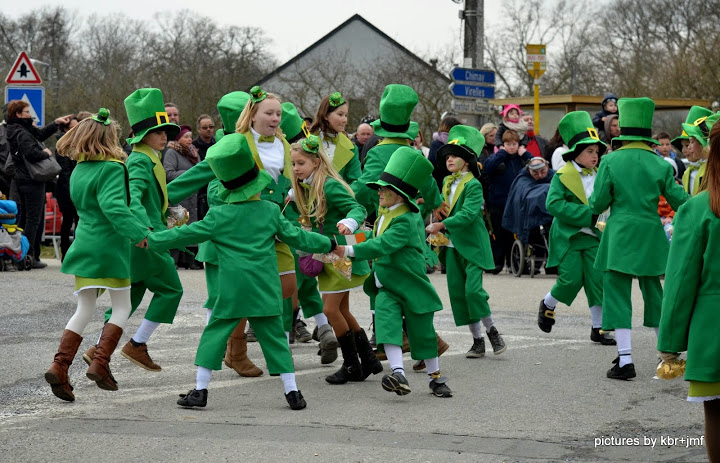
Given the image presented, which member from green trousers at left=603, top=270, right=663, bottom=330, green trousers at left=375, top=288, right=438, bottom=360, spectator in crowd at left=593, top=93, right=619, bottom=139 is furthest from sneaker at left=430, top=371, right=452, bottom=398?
spectator in crowd at left=593, top=93, right=619, bottom=139

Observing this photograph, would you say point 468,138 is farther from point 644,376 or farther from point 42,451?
point 42,451

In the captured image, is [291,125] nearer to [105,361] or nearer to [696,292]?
[105,361]

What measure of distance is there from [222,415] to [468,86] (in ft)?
40.5

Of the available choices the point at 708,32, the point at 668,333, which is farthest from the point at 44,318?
the point at 708,32

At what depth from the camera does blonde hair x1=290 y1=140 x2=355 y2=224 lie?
26.5 ft

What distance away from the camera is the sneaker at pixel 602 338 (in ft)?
32.3

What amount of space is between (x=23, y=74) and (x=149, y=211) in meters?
12.1

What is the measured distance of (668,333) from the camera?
193 inches

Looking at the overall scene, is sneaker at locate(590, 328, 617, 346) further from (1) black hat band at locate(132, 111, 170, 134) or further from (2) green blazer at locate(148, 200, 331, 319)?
(1) black hat band at locate(132, 111, 170, 134)

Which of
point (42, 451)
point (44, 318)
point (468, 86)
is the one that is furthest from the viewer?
point (468, 86)

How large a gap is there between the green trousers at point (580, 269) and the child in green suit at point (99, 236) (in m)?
3.62

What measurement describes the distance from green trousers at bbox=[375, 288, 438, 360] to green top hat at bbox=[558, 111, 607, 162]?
255 cm

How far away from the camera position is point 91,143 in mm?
7469

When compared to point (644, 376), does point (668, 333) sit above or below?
above
